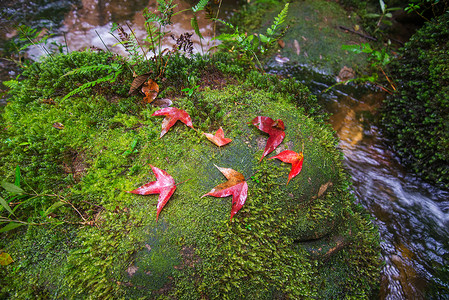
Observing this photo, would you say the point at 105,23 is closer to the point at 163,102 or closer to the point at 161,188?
the point at 163,102

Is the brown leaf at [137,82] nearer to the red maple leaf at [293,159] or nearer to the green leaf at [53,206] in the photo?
the green leaf at [53,206]

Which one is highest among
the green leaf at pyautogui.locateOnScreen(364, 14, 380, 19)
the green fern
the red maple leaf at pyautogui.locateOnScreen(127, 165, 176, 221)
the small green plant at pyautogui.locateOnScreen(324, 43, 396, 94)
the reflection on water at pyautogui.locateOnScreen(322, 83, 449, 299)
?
the green leaf at pyautogui.locateOnScreen(364, 14, 380, 19)

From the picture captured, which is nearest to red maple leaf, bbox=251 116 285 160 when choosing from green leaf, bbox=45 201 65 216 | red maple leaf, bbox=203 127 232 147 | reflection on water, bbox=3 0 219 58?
red maple leaf, bbox=203 127 232 147

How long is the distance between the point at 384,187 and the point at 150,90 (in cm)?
436

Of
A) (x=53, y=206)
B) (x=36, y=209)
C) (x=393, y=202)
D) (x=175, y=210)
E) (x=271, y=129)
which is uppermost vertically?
(x=271, y=129)

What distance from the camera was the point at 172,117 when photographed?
2.46 m

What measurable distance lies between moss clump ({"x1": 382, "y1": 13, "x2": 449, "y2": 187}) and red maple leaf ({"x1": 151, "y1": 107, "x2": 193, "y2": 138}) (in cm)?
418

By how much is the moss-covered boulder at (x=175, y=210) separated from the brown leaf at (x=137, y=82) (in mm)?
129

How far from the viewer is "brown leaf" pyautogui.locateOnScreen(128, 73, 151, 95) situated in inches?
108

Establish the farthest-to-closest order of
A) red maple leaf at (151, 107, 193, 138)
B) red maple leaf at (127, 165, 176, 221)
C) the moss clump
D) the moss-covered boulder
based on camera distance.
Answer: the moss clump → red maple leaf at (151, 107, 193, 138) → red maple leaf at (127, 165, 176, 221) → the moss-covered boulder

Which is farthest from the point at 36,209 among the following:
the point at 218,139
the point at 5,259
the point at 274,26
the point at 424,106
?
the point at 424,106

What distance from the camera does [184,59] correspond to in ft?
10.4

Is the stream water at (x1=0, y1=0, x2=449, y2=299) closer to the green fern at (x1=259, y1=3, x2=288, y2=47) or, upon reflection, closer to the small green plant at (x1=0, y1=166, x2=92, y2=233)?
the green fern at (x1=259, y1=3, x2=288, y2=47)

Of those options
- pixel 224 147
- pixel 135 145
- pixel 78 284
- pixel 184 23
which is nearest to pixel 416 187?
pixel 224 147
